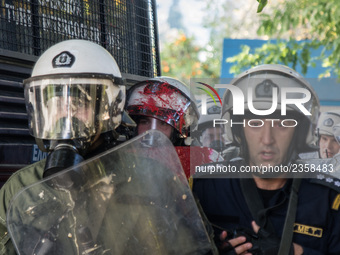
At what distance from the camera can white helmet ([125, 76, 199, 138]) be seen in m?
4.52

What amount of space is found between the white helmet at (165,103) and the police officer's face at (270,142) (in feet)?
3.45

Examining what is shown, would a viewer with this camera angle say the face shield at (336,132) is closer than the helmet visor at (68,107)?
No

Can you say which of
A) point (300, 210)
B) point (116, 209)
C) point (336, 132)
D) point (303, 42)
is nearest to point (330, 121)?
point (336, 132)

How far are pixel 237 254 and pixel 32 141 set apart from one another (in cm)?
165

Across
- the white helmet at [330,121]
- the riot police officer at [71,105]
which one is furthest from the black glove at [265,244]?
the white helmet at [330,121]

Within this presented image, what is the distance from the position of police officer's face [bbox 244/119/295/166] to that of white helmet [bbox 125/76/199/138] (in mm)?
1052

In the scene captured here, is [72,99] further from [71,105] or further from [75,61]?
[75,61]

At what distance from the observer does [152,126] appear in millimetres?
Result: 4484

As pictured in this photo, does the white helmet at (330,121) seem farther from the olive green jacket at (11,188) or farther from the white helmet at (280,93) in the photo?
the olive green jacket at (11,188)

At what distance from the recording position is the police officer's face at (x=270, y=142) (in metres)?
3.54

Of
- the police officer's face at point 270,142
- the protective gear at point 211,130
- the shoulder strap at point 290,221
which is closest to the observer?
the shoulder strap at point 290,221

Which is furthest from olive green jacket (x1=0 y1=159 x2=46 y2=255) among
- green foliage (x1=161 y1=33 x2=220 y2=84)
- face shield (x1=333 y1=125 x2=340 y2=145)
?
green foliage (x1=161 y1=33 x2=220 y2=84)

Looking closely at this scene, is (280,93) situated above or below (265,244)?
above

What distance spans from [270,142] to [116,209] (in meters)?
1.35
